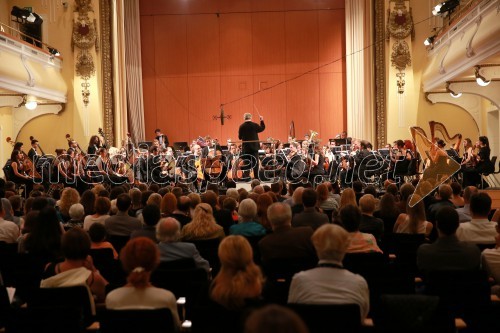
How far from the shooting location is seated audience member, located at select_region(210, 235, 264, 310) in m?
3.23

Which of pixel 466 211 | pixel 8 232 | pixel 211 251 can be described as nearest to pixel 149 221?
pixel 211 251

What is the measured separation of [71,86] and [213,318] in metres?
15.4

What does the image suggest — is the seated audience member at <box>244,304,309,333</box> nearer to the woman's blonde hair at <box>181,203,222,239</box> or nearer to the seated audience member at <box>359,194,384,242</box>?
the woman's blonde hair at <box>181,203,222,239</box>

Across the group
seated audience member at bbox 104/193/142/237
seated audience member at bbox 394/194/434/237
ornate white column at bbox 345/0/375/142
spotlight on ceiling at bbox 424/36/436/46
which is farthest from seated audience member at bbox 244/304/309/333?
ornate white column at bbox 345/0/375/142

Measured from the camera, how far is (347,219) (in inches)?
190

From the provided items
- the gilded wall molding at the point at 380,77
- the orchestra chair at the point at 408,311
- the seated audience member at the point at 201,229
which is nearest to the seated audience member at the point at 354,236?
the seated audience member at the point at 201,229

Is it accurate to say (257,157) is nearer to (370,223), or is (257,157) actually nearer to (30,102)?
(30,102)

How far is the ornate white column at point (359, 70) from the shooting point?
18.2m

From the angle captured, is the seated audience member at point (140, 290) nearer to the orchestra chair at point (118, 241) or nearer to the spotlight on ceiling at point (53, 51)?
the orchestra chair at point (118, 241)

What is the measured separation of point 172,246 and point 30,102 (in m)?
12.3

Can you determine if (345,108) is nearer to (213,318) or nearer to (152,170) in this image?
(152,170)

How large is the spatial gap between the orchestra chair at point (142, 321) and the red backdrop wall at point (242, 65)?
17284mm

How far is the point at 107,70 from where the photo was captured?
1770 cm

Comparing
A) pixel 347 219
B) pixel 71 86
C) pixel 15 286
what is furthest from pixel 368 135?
pixel 15 286
